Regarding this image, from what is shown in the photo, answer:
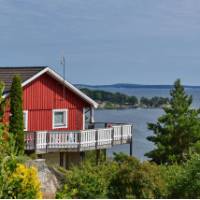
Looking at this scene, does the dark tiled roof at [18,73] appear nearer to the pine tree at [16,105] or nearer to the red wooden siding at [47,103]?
the red wooden siding at [47,103]

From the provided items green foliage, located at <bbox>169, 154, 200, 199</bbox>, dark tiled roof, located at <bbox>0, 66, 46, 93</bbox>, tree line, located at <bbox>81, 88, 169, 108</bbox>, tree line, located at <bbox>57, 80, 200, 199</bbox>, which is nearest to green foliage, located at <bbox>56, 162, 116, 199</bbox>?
tree line, located at <bbox>57, 80, 200, 199</bbox>

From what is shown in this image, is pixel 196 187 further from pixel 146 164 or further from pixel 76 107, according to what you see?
pixel 76 107

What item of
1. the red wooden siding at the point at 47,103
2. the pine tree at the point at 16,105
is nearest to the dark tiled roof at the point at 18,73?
the red wooden siding at the point at 47,103

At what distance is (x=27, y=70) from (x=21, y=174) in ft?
87.3

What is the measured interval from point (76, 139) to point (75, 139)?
0.16 ft

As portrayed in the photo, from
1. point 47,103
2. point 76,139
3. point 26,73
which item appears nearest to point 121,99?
point 47,103

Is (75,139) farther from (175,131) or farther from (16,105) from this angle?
(175,131)

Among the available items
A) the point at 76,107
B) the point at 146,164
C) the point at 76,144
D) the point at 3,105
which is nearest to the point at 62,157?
the point at 76,144

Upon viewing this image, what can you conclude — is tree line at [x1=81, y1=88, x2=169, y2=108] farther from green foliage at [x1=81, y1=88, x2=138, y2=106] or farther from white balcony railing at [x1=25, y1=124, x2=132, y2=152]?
white balcony railing at [x1=25, y1=124, x2=132, y2=152]

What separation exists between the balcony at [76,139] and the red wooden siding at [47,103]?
2.43 meters

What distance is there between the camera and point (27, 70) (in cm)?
3469

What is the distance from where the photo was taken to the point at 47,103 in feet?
116

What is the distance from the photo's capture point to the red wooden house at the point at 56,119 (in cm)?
3177

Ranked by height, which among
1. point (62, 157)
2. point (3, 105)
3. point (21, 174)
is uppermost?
point (3, 105)
